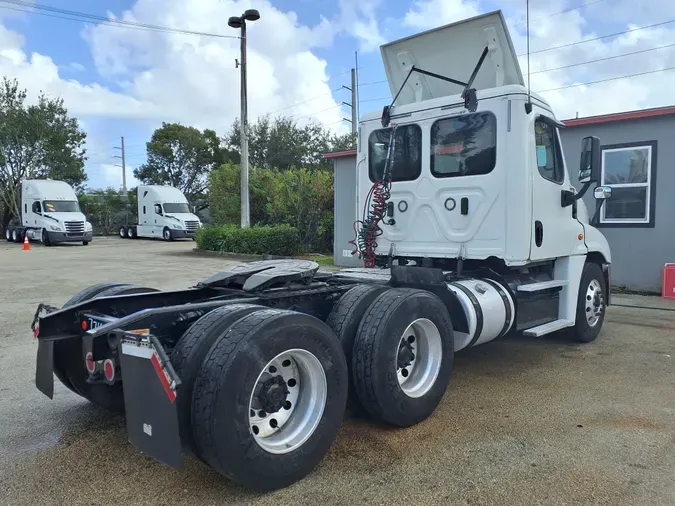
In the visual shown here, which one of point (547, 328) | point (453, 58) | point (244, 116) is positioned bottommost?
point (547, 328)

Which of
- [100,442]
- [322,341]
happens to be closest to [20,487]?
[100,442]

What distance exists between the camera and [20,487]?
3.10 m

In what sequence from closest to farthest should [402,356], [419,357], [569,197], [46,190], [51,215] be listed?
[402,356] → [419,357] → [569,197] → [51,215] → [46,190]

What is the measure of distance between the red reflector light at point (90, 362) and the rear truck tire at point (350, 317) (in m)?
1.55

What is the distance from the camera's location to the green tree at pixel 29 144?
107 ft

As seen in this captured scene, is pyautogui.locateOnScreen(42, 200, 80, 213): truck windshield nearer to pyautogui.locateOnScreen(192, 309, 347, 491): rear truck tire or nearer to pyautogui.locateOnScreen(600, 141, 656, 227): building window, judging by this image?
pyautogui.locateOnScreen(600, 141, 656, 227): building window

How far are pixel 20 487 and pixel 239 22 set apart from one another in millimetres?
19581

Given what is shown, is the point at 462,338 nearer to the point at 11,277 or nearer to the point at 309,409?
the point at 309,409

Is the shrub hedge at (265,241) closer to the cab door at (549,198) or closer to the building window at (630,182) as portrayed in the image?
the building window at (630,182)

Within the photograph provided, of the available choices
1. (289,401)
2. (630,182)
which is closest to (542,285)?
(289,401)

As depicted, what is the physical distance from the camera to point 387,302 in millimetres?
3875

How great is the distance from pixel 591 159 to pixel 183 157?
4511 cm

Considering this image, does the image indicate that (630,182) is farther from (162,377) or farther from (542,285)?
(162,377)

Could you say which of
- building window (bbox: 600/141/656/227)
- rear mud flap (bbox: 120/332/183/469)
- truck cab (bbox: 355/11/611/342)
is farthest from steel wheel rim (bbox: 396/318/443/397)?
building window (bbox: 600/141/656/227)
